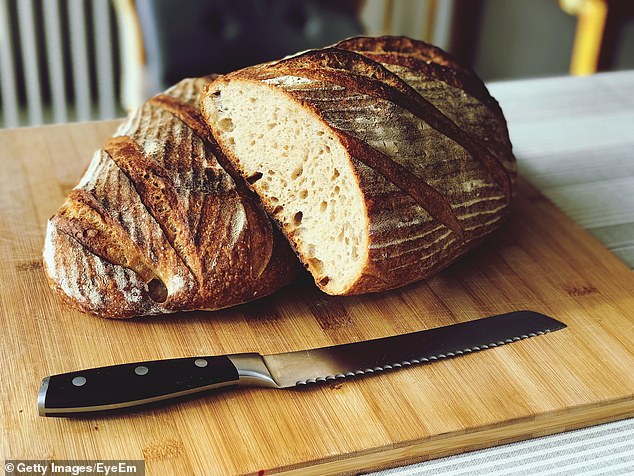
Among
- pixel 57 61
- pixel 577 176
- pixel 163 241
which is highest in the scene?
pixel 163 241

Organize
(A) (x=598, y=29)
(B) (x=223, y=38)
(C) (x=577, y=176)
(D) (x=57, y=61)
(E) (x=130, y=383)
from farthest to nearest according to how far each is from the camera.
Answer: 1. (A) (x=598, y=29)
2. (D) (x=57, y=61)
3. (B) (x=223, y=38)
4. (C) (x=577, y=176)
5. (E) (x=130, y=383)

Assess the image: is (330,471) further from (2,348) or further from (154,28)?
(154,28)

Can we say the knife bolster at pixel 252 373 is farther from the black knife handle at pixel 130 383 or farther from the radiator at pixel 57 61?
the radiator at pixel 57 61

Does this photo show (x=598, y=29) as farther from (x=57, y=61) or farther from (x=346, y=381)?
(x=346, y=381)

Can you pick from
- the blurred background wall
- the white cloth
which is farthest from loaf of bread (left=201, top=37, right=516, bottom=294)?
the blurred background wall

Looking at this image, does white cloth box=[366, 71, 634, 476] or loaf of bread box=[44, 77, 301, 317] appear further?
loaf of bread box=[44, 77, 301, 317]

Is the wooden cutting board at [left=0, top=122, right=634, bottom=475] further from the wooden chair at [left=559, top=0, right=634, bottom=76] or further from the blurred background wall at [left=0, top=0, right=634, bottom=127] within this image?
the wooden chair at [left=559, top=0, right=634, bottom=76]

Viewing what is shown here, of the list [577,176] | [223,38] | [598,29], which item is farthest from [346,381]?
[598,29]
